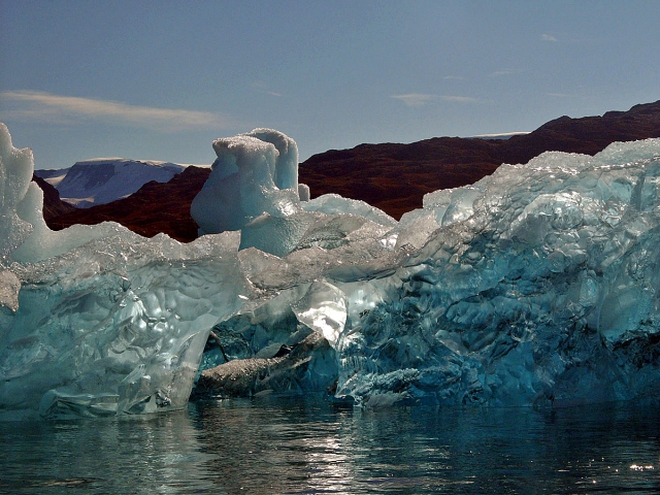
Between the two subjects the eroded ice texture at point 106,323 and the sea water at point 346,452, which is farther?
the eroded ice texture at point 106,323

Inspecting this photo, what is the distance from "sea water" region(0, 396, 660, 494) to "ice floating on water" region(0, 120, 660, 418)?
0.39 metres

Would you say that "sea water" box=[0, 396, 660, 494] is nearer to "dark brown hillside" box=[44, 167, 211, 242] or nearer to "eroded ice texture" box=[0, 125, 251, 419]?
"eroded ice texture" box=[0, 125, 251, 419]

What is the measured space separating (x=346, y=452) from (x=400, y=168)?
55313mm

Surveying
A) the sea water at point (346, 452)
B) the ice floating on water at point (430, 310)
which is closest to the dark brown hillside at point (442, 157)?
the ice floating on water at point (430, 310)

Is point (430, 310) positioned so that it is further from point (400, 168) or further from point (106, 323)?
point (400, 168)

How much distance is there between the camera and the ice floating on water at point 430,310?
8023 mm

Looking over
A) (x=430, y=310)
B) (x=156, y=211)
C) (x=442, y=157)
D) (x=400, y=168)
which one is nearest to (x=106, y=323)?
(x=430, y=310)

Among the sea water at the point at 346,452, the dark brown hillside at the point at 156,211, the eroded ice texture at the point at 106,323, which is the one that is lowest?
the sea water at the point at 346,452

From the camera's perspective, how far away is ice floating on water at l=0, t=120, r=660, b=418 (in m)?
8.02

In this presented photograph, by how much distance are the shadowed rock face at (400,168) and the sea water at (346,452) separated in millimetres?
38742

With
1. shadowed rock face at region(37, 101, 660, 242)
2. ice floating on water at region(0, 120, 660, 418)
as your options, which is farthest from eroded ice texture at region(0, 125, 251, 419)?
shadowed rock face at region(37, 101, 660, 242)

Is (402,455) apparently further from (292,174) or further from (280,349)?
(292,174)

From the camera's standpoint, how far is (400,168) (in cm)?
6041

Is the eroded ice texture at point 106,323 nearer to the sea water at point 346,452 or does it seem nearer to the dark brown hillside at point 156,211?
the sea water at point 346,452
